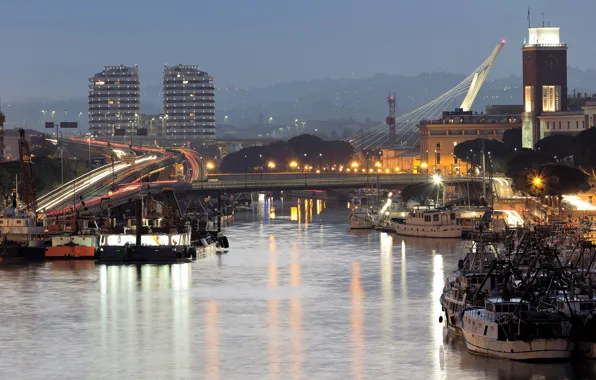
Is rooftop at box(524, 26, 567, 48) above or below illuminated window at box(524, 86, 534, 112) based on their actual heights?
above

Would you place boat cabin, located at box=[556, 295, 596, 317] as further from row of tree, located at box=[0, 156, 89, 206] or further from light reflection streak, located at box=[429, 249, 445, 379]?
row of tree, located at box=[0, 156, 89, 206]

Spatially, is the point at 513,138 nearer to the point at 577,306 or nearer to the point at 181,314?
the point at 181,314

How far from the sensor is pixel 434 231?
99.8m

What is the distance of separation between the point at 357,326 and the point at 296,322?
247 centimetres

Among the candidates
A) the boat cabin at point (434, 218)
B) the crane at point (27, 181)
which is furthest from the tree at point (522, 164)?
the crane at point (27, 181)

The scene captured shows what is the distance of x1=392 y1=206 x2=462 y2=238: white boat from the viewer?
99375mm

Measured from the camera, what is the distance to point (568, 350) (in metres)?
48.0

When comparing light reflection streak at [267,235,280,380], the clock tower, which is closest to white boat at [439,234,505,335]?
light reflection streak at [267,235,280,380]

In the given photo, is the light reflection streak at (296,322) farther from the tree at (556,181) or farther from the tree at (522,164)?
the tree at (522,164)

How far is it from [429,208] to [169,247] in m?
30.2

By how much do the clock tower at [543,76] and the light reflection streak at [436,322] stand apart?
87.4m

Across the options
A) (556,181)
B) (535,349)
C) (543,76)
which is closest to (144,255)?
(556,181)

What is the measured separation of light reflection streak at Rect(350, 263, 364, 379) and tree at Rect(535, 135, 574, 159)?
6307 centimetres

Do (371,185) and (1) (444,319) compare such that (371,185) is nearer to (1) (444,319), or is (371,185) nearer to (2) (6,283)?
(2) (6,283)
